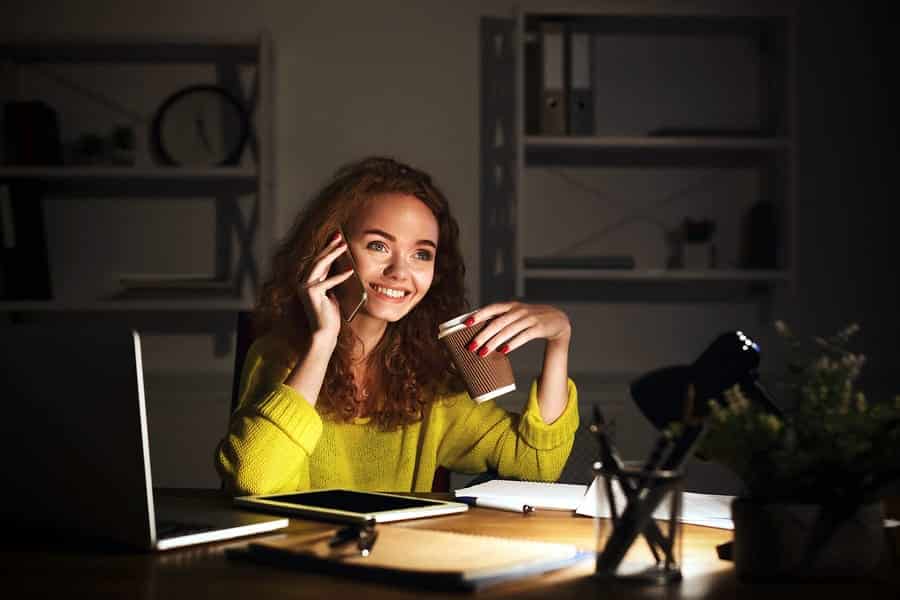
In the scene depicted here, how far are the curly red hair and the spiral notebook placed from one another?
0.81 meters

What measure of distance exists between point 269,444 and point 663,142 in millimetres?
1851

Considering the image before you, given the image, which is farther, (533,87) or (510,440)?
(533,87)

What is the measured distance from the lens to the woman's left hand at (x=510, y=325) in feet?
5.61

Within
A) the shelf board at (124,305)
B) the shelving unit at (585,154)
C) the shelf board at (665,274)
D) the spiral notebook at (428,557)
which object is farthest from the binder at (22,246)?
the spiral notebook at (428,557)

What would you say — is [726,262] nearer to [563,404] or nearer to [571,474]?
[571,474]

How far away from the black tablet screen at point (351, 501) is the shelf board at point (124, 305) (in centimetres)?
171

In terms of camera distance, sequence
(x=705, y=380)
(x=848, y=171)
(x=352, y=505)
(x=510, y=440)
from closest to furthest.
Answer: (x=705, y=380) → (x=352, y=505) → (x=510, y=440) → (x=848, y=171)

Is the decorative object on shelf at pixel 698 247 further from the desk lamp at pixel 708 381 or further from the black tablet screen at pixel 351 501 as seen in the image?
the desk lamp at pixel 708 381

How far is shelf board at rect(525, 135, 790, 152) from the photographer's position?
121 inches

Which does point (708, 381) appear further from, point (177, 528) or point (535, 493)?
point (177, 528)

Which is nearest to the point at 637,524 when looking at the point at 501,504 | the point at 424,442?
the point at 501,504

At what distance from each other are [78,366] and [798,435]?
706mm

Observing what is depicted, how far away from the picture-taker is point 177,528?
1.23m

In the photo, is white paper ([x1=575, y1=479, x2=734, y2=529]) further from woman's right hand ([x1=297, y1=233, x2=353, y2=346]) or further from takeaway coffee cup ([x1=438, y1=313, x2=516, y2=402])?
woman's right hand ([x1=297, y1=233, x2=353, y2=346])
